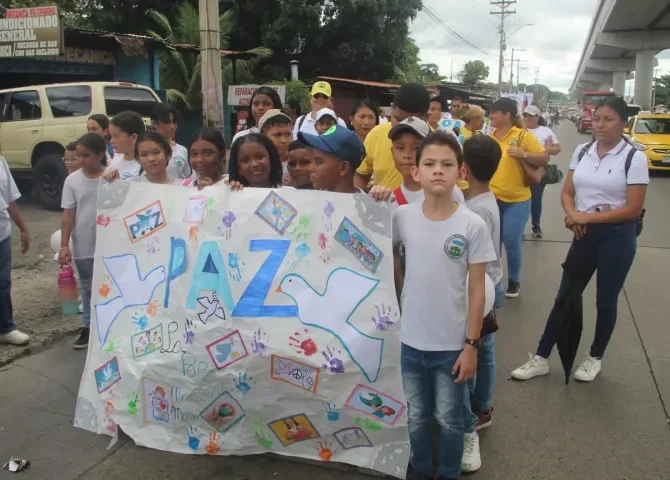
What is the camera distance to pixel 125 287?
3.09m

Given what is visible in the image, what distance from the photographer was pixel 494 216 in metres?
3.03

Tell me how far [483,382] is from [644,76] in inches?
1668

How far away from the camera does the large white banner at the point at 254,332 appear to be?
2.64 metres

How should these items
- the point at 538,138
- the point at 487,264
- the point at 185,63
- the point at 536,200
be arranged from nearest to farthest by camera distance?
the point at 487,264 < the point at 538,138 < the point at 536,200 < the point at 185,63

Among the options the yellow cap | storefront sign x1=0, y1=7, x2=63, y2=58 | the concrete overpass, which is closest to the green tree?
the concrete overpass

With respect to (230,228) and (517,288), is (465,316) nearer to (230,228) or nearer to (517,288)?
(230,228)

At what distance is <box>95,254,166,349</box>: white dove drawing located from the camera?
301 centimetres

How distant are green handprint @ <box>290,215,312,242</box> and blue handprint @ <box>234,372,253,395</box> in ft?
2.21

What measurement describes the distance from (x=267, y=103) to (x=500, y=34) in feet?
181

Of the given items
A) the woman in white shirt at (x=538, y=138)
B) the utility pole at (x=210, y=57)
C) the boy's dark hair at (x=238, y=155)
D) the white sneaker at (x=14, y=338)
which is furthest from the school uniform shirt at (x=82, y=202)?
the woman in white shirt at (x=538, y=138)

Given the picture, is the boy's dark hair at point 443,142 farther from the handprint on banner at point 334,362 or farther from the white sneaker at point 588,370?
the white sneaker at point 588,370

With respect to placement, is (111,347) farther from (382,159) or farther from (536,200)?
(536,200)

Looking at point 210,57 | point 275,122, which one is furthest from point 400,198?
point 210,57

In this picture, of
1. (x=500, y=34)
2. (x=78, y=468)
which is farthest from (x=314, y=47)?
(x=500, y=34)
